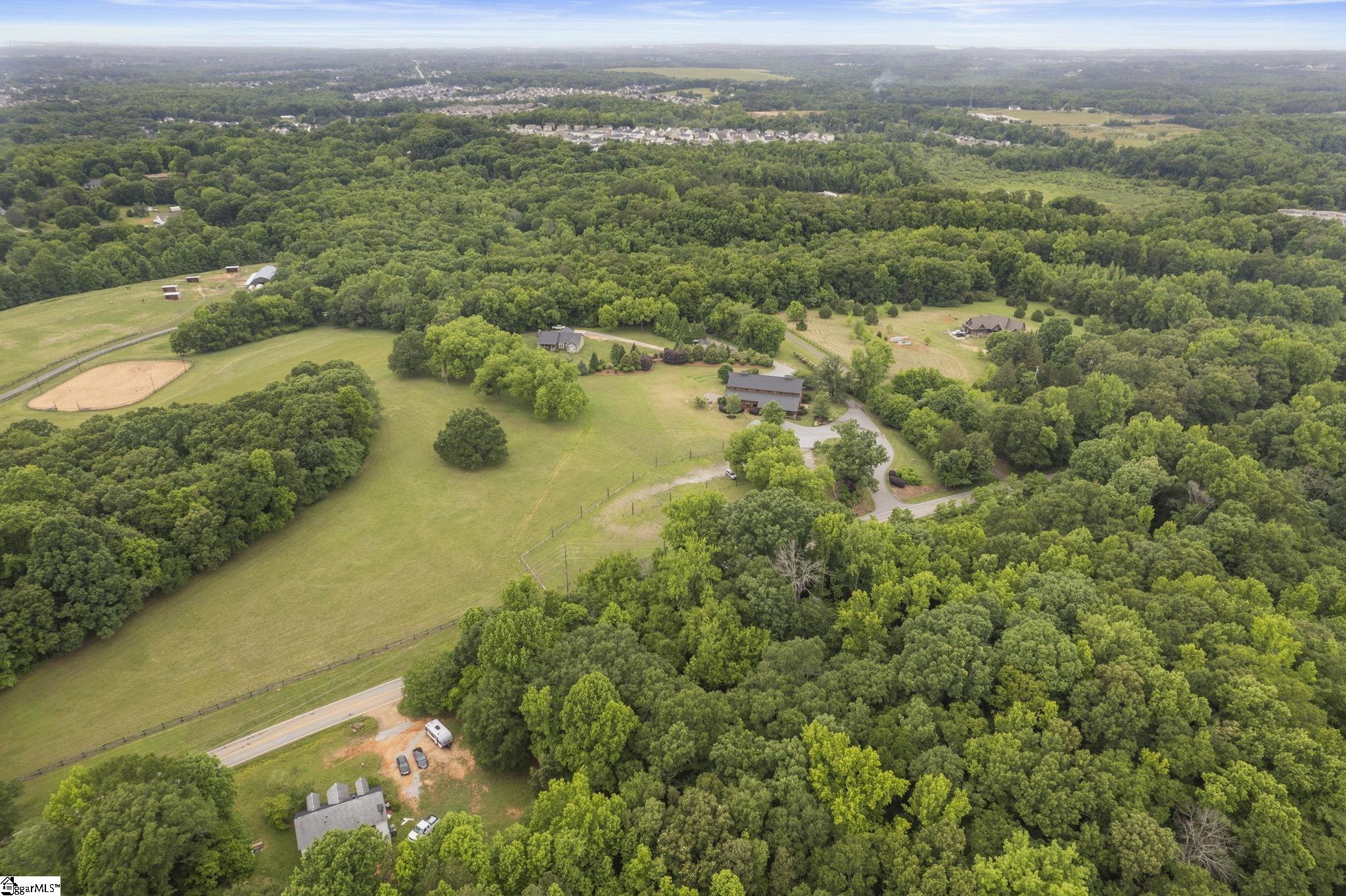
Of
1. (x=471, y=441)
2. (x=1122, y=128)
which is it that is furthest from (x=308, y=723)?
(x=1122, y=128)

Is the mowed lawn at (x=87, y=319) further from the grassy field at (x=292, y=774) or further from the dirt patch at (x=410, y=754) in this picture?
the dirt patch at (x=410, y=754)

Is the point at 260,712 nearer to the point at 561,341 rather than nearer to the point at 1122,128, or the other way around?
the point at 561,341

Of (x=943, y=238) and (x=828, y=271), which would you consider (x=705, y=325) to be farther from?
(x=943, y=238)

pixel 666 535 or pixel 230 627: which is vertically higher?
pixel 666 535

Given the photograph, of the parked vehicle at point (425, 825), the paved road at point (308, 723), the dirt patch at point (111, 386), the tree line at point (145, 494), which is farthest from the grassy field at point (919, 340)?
the dirt patch at point (111, 386)

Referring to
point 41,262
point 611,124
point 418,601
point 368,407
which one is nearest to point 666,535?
point 418,601
